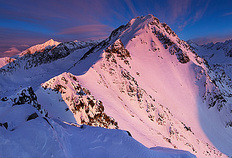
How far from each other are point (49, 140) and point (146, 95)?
1170 inches

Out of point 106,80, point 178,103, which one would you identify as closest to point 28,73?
point 106,80

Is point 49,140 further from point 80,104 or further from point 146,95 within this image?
point 146,95

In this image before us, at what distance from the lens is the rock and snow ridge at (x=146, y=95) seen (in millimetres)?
11727

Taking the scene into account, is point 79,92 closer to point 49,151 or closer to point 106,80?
point 49,151

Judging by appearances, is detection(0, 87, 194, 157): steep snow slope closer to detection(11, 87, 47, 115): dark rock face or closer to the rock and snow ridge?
detection(11, 87, 47, 115): dark rock face

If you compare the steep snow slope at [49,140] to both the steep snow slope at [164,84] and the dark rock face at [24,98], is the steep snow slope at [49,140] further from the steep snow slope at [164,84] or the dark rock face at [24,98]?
the steep snow slope at [164,84]

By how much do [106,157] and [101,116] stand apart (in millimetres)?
8173

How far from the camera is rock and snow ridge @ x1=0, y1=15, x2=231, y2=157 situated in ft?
38.5

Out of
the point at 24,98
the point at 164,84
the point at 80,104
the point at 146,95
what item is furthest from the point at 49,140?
the point at 164,84

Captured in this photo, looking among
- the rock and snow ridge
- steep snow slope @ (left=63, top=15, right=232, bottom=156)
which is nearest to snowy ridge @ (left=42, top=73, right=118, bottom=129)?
the rock and snow ridge

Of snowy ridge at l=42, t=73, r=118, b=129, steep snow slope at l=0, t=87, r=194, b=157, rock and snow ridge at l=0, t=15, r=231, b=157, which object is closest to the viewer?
steep snow slope at l=0, t=87, r=194, b=157

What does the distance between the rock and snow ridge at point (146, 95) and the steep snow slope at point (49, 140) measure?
441cm

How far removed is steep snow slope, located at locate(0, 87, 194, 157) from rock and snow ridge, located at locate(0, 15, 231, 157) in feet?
14.5

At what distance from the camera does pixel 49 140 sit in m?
3.72
